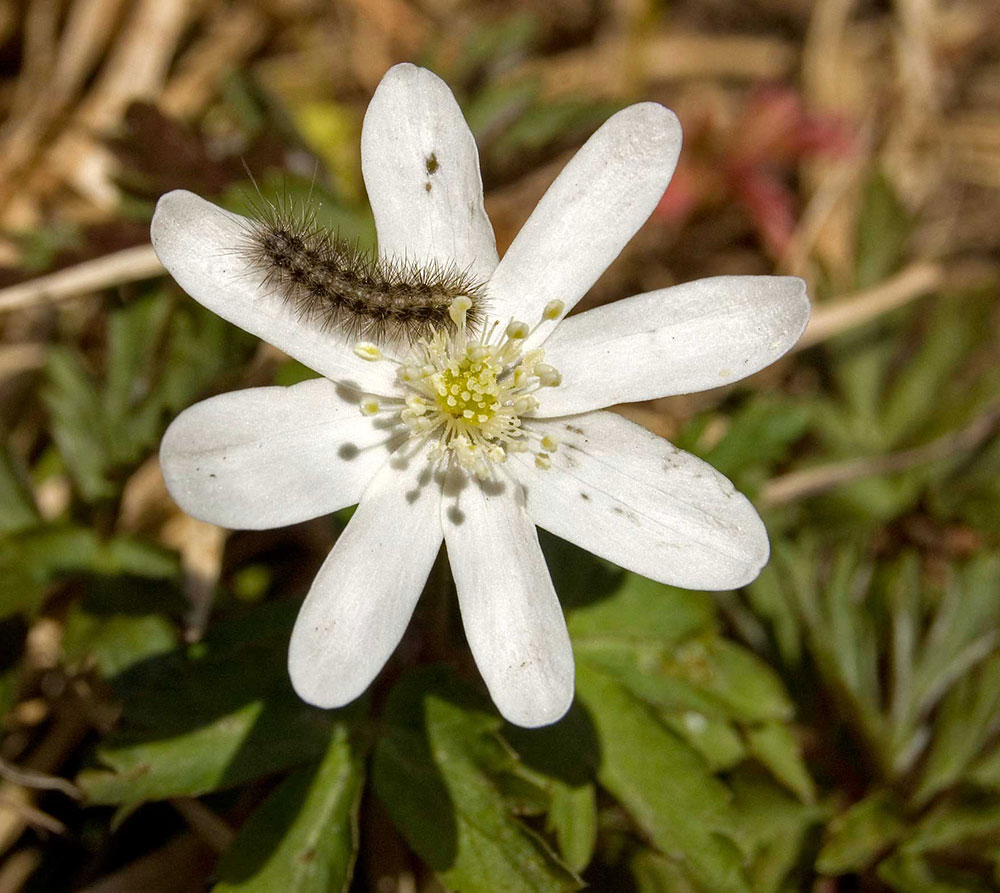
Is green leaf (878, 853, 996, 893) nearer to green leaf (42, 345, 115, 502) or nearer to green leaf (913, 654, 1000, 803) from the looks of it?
green leaf (913, 654, 1000, 803)

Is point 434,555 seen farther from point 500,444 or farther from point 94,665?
point 94,665

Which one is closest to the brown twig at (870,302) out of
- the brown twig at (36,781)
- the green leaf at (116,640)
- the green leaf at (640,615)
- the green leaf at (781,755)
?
the green leaf at (640,615)

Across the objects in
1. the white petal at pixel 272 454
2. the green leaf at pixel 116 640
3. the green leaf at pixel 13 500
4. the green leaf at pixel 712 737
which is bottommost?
the green leaf at pixel 712 737

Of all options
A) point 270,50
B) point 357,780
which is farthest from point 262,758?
point 270,50

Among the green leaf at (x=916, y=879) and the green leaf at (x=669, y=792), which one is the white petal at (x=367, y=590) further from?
the green leaf at (x=916, y=879)

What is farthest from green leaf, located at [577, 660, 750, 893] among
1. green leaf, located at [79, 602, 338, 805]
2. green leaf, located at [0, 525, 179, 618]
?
green leaf, located at [0, 525, 179, 618]

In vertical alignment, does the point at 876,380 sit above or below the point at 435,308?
below
